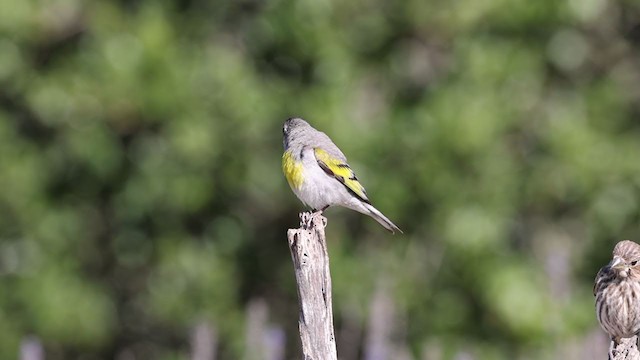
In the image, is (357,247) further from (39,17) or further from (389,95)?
(39,17)

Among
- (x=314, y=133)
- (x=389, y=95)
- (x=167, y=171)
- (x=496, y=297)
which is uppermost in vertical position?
(x=389, y=95)

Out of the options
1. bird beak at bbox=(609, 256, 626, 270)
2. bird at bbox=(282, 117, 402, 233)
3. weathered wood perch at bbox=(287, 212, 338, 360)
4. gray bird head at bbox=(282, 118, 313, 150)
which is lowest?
weathered wood perch at bbox=(287, 212, 338, 360)

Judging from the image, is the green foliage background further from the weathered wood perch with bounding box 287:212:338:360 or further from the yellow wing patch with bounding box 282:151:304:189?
the weathered wood perch with bounding box 287:212:338:360

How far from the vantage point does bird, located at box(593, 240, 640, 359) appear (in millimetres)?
4594

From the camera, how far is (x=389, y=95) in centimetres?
1090

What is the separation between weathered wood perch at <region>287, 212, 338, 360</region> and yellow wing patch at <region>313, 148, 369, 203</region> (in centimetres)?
227

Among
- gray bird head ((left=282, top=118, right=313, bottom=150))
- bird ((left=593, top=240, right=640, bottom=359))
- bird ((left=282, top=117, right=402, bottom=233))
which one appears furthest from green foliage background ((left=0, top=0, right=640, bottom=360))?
bird ((left=593, top=240, right=640, bottom=359))

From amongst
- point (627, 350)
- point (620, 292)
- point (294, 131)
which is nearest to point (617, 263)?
point (620, 292)

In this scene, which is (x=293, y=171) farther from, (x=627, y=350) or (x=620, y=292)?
(x=627, y=350)

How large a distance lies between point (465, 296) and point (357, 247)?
88cm

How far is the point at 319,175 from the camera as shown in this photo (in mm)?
7109

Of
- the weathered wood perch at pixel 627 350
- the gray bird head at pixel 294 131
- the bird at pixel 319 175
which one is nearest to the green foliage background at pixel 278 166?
the gray bird head at pixel 294 131

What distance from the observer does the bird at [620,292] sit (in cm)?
459

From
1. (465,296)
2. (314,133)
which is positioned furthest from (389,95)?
(314,133)
